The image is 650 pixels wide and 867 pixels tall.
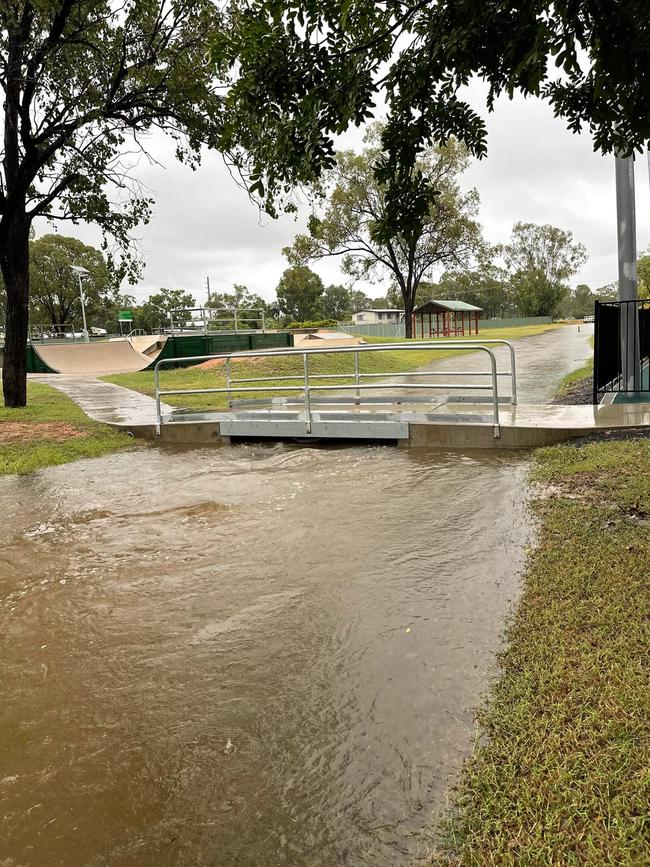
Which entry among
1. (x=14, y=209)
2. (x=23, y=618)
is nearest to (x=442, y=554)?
(x=23, y=618)

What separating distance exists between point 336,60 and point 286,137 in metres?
0.55

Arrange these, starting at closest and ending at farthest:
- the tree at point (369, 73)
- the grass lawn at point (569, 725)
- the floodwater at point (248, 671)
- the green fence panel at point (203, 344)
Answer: the grass lawn at point (569, 725) → the floodwater at point (248, 671) → the tree at point (369, 73) → the green fence panel at point (203, 344)

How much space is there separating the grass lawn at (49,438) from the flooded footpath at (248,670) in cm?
287

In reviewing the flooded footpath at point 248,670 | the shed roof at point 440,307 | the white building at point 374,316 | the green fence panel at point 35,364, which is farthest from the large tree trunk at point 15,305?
the white building at point 374,316

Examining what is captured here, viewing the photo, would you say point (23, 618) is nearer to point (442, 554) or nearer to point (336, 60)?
point (442, 554)

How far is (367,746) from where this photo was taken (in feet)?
8.16

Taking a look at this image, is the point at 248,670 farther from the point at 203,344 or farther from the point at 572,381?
the point at 203,344

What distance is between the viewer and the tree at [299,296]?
217 feet

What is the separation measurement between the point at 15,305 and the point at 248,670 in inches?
492

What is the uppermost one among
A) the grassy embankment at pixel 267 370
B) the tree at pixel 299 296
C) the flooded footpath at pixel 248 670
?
the tree at pixel 299 296

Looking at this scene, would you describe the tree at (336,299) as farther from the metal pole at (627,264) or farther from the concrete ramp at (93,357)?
the metal pole at (627,264)

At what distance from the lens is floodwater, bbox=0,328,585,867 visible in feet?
7.06

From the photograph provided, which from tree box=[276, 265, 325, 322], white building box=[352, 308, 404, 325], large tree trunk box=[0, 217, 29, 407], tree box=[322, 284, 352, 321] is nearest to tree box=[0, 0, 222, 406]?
large tree trunk box=[0, 217, 29, 407]

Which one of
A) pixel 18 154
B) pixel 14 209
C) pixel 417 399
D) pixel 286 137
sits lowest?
pixel 417 399
